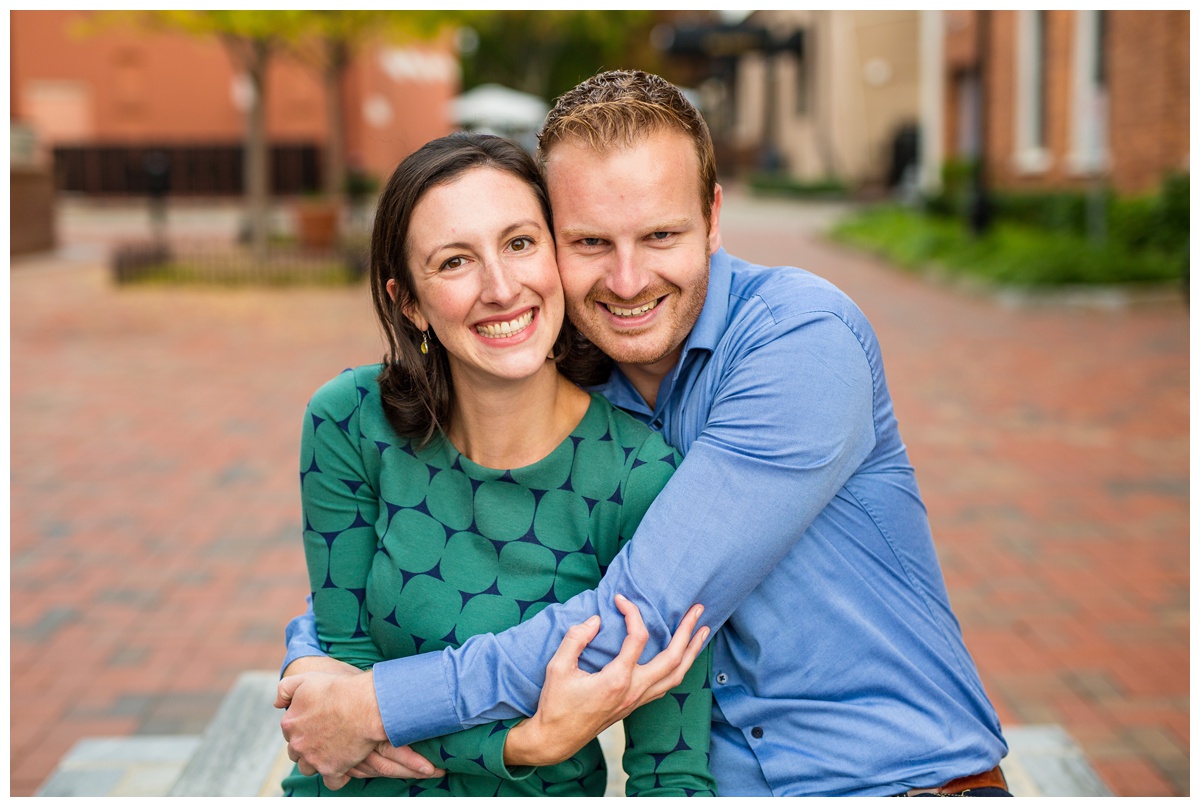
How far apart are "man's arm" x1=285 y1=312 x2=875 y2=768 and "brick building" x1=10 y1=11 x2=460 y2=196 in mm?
29791

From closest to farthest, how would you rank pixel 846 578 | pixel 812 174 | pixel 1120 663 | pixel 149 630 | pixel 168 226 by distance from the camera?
pixel 846 578, pixel 1120 663, pixel 149 630, pixel 168 226, pixel 812 174

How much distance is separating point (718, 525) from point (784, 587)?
22 cm

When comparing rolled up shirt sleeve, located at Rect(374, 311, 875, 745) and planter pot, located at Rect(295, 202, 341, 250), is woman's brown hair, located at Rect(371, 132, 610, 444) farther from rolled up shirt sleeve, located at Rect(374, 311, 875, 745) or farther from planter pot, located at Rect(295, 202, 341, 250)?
planter pot, located at Rect(295, 202, 341, 250)

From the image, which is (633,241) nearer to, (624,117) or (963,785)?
(624,117)

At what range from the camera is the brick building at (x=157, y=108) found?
30.3m

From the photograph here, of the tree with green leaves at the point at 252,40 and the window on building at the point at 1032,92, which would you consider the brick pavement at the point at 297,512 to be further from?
the window on building at the point at 1032,92

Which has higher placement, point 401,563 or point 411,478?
point 411,478

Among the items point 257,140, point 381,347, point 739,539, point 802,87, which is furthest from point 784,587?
point 802,87

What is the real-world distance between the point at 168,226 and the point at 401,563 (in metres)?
25.4

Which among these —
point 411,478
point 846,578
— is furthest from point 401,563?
point 846,578

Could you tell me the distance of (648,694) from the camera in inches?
75.4

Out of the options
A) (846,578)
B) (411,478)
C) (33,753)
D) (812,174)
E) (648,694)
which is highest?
(812,174)

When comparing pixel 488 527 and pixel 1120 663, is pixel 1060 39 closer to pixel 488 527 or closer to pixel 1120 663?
pixel 1120 663

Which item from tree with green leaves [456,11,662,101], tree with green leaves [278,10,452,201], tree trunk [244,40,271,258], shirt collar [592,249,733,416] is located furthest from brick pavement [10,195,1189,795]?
tree with green leaves [456,11,662,101]
